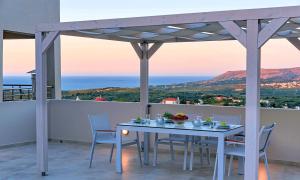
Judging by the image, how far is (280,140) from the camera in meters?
7.05

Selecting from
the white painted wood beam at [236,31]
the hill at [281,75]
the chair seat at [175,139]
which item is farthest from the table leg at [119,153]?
the hill at [281,75]

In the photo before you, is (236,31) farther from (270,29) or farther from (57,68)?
(57,68)

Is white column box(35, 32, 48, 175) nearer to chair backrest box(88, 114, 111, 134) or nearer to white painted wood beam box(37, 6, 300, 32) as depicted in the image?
white painted wood beam box(37, 6, 300, 32)

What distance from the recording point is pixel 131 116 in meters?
8.48

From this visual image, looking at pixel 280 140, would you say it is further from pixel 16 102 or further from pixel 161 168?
pixel 16 102

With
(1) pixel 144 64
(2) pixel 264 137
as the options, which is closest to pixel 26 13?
(1) pixel 144 64

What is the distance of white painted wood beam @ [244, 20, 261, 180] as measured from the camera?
4734 mm

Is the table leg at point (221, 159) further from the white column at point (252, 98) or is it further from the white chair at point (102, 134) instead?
the white chair at point (102, 134)

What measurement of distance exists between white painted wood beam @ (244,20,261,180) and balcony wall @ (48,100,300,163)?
2.31 meters

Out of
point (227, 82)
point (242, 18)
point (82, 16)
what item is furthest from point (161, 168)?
point (82, 16)

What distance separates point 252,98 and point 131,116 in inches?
157

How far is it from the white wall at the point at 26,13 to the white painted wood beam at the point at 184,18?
117 inches

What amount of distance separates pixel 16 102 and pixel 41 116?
2.90 metres

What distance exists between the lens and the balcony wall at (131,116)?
6961mm
